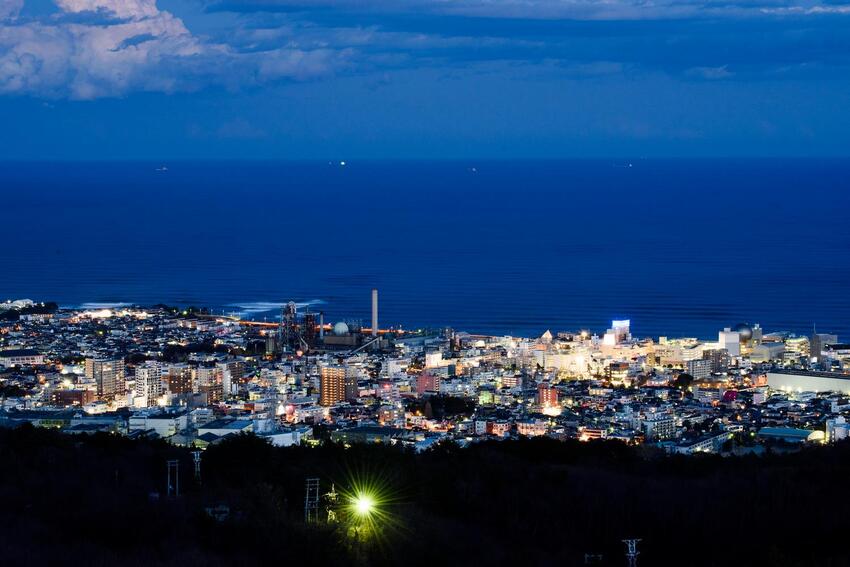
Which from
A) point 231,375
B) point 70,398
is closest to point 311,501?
Result: point 70,398

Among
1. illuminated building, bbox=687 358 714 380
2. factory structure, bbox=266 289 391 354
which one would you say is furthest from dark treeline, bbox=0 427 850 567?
factory structure, bbox=266 289 391 354

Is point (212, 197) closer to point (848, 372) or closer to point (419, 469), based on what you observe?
point (848, 372)

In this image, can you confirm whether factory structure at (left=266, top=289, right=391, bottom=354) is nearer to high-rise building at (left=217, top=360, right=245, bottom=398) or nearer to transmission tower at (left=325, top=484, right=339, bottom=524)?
high-rise building at (left=217, top=360, right=245, bottom=398)

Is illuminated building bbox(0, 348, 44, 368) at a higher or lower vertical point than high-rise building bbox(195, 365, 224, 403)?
higher

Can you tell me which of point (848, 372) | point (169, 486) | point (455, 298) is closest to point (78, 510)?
point (169, 486)

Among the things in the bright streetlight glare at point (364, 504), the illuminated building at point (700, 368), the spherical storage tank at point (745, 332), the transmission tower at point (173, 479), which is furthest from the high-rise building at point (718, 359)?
the bright streetlight glare at point (364, 504)

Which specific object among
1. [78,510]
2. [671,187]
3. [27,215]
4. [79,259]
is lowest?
[78,510]
